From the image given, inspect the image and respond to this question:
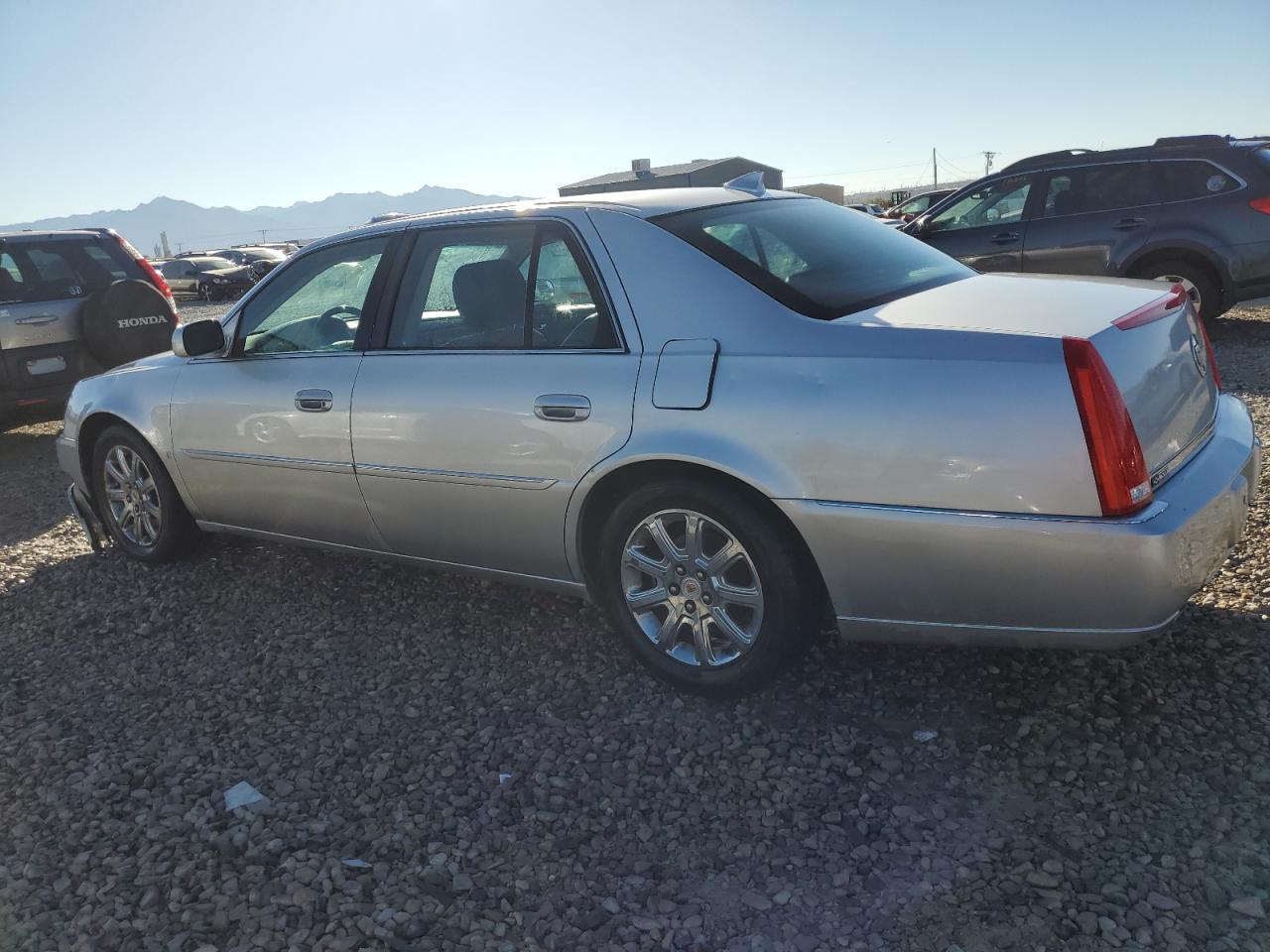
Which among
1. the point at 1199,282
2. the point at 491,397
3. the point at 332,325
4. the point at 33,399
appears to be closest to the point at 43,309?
the point at 33,399

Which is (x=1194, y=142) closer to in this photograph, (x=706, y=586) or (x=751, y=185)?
(x=751, y=185)

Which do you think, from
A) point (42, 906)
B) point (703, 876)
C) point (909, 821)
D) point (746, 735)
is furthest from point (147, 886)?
point (909, 821)

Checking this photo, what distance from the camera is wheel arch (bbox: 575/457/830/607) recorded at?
9.48ft

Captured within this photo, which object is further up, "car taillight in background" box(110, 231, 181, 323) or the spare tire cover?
"car taillight in background" box(110, 231, 181, 323)

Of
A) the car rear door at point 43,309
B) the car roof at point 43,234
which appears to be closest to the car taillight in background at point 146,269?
the car roof at point 43,234

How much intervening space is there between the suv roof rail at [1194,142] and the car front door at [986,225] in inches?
42.4

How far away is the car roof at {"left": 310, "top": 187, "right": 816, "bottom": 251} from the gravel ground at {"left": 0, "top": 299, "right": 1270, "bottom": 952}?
159 centimetres

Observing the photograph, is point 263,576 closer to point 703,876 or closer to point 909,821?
point 703,876

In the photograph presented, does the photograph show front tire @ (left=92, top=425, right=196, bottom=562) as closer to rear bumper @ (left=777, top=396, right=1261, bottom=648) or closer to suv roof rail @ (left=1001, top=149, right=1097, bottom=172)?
rear bumper @ (left=777, top=396, right=1261, bottom=648)

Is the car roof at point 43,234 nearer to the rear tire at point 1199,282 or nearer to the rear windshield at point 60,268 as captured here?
the rear windshield at point 60,268

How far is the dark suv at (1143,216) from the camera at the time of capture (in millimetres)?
7773

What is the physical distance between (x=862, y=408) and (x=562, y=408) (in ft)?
3.34

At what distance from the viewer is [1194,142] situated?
8.05 m

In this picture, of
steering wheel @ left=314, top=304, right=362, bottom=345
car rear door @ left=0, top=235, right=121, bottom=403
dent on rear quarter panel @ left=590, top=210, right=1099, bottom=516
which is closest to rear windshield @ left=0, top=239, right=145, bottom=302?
car rear door @ left=0, top=235, right=121, bottom=403
